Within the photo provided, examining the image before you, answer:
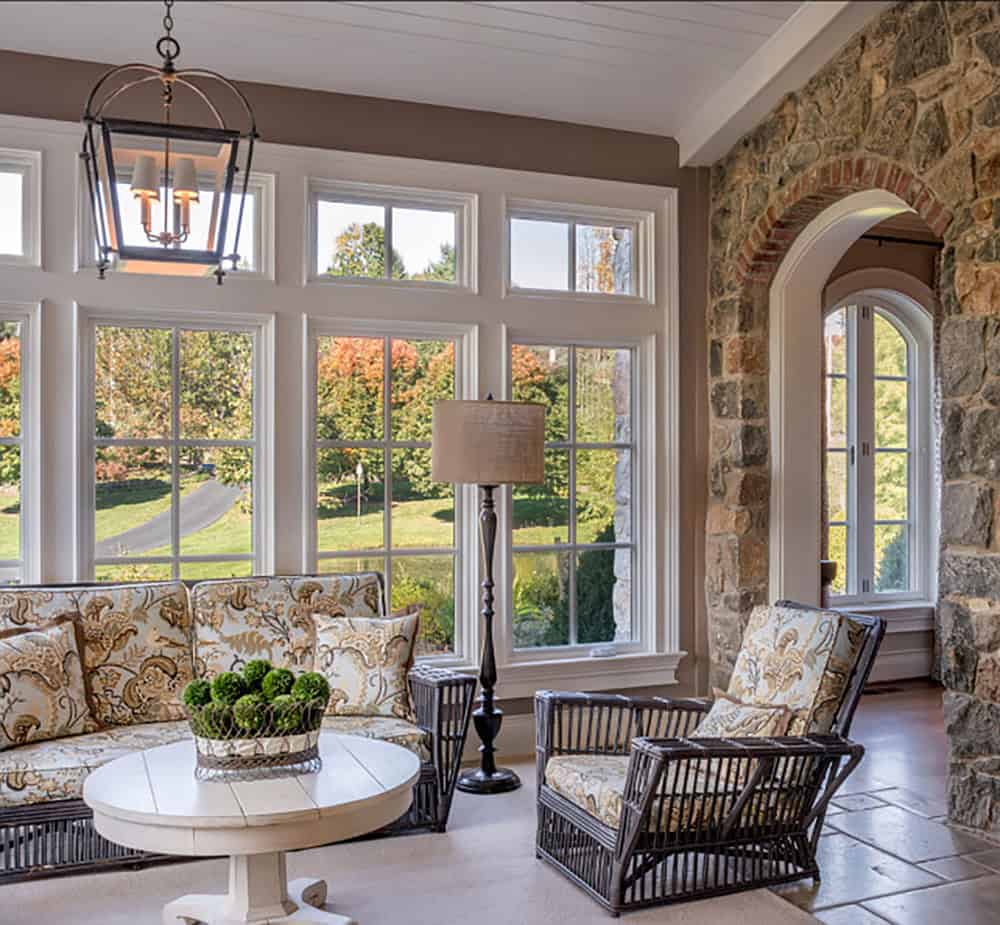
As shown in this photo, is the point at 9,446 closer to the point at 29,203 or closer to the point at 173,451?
the point at 173,451

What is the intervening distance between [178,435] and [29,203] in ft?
3.51

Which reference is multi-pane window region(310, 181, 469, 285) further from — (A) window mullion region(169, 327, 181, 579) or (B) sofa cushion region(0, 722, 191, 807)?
(B) sofa cushion region(0, 722, 191, 807)

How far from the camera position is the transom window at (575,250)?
4961mm

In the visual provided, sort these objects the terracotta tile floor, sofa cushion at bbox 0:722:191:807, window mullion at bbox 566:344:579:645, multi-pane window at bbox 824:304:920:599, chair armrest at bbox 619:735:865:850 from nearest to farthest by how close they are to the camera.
Result: 1. chair armrest at bbox 619:735:865:850
2. the terracotta tile floor
3. sofa cushion at bbox 0:722:191:807
4. window mullion at bbox 566:344:579:645
5. multi-pane window at bbox 824:304:920:599

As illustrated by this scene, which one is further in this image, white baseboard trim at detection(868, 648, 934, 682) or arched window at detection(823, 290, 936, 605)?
arched window at detection(823, 290, 936, 605)

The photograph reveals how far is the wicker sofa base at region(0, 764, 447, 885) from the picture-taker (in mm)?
3295

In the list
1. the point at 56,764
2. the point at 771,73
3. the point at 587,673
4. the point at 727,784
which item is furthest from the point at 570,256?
the point at 56,764

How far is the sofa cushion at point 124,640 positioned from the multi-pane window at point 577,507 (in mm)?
1614

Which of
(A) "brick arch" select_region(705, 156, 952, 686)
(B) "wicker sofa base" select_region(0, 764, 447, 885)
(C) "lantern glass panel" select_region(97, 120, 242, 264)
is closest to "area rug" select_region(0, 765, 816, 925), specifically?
(B) "wicker sofa base" select_region(0, 764, 447, 885)

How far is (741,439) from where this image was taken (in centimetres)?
494

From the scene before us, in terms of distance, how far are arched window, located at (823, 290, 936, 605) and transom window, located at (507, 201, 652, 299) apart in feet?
6.47

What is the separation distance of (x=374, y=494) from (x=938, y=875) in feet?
8.67

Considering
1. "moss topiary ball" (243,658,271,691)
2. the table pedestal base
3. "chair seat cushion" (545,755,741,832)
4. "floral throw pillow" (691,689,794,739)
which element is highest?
"moss topiary ball" (243,658,271,691)

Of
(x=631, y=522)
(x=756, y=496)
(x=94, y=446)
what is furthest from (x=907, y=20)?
(x=94, y=446)
